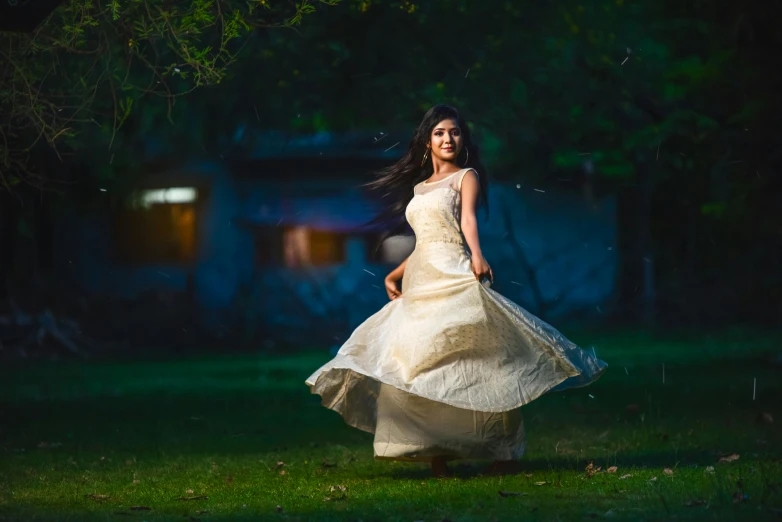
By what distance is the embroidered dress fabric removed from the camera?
8.19m

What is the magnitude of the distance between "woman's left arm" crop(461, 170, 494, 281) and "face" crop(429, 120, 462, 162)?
190mm

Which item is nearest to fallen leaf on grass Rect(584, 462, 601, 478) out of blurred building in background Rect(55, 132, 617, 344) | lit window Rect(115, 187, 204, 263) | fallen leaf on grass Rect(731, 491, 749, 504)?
fallen leaf on grass Rect(731, 491, 749, 504)

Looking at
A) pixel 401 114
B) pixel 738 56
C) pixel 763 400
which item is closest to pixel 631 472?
pixel 763 400

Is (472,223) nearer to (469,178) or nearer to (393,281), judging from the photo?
(469,178)

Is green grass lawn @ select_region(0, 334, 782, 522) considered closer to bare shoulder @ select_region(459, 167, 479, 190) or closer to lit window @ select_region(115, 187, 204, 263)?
bare shoulder @ select_region(459, 167, 479, 190)

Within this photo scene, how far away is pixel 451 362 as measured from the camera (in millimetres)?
8266

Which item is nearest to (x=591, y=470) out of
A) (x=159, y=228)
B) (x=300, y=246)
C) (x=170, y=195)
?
(x=300, y=246)

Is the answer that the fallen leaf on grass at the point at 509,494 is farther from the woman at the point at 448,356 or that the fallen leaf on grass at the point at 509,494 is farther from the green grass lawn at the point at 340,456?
the woman at the point at 448,356

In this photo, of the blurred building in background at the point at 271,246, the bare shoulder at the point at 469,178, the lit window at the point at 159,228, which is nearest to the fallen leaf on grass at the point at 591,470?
the bare shoulder at the point at 469,178

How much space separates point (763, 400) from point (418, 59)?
7090 millimetres

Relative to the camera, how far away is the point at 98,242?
3117 cm

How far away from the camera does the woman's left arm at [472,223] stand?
8281 millimetres

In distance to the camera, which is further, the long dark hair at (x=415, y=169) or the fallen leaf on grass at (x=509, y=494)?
the long dark hair at (x=415, y=169)

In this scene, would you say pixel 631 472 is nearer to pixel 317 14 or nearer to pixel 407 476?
pixel 407 476
